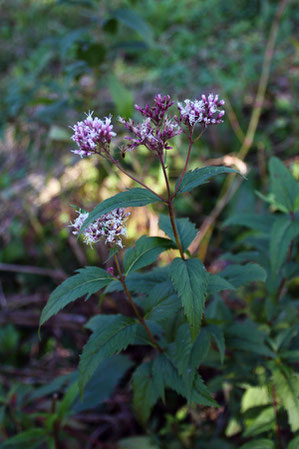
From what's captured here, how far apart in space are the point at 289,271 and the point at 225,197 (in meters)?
1.55

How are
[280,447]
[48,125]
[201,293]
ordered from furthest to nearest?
[48,125], [280,447], [201,293]

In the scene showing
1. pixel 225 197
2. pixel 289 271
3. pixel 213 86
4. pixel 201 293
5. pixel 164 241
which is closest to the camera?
pixel 201 293

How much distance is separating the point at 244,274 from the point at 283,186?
51 cm

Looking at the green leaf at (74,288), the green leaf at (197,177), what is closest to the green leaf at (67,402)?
the green leaf at (74,288)

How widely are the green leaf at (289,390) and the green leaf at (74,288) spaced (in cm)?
82

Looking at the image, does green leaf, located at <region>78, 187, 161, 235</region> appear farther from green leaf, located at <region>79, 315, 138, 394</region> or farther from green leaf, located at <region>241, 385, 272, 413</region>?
green leaf, located at <region>241, 385, 272, 413</region>

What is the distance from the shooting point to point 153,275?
1406 mm

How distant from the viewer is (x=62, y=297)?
1117 millimetres

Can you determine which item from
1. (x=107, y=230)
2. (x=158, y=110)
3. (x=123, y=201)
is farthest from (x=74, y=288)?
(x=158, y=110)

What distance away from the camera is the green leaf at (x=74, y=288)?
3.57 feet

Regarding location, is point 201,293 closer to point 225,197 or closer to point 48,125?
point 225,197

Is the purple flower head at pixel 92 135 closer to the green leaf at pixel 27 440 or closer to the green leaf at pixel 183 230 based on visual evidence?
the green leaf at pixel 183 230

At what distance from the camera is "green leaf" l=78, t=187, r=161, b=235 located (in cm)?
106

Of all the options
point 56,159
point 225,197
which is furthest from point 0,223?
point 225,197
